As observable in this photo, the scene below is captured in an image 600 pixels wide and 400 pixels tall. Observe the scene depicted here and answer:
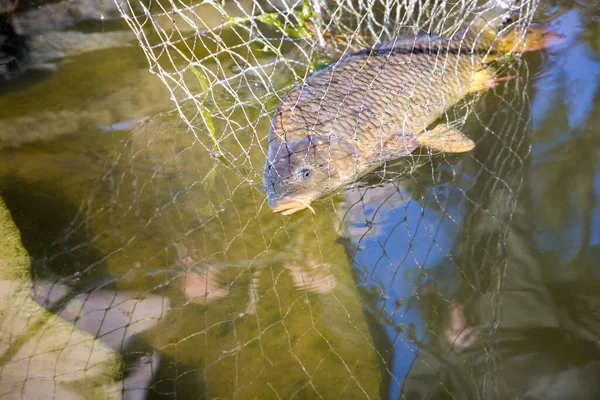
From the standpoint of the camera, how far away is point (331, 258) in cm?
261

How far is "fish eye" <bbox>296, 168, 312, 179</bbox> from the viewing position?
2.79 m

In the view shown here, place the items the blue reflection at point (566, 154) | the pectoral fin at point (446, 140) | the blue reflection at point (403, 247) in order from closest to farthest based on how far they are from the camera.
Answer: the blue reflection at point (403, 247) < the blue reflection at point (566, 154) < the pectoral fin at point (446, 140)

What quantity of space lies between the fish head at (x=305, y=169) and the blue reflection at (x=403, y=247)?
18 cm

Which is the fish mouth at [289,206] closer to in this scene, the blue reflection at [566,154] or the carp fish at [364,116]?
the carp fish at [364,116]

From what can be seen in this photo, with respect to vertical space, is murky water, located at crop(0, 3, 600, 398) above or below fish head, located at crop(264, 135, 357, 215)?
below

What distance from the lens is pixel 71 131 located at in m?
3.44

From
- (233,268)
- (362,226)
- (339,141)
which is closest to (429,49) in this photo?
(339,141)

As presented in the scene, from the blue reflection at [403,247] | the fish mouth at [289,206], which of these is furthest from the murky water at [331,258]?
the fish mouth at [289,206]

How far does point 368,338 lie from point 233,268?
776 mm

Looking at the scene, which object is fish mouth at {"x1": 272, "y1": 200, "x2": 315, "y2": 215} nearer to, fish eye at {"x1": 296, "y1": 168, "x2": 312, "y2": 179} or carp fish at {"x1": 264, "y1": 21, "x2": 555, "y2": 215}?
carp fish at {"x1": 264, "y1": 21, "x2": 555, "y2": 215}

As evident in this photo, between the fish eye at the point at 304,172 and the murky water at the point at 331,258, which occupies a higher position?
the fish eye at the point at 304,172

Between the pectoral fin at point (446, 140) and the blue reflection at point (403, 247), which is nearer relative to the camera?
the blue reflection at point (403, 247)

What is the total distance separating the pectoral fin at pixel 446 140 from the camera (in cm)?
305

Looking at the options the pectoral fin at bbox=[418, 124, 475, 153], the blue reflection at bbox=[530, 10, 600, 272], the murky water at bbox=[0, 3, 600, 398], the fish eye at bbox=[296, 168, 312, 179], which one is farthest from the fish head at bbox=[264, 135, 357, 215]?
the blue reflection at bbox=[530, 10, 600, 272]
